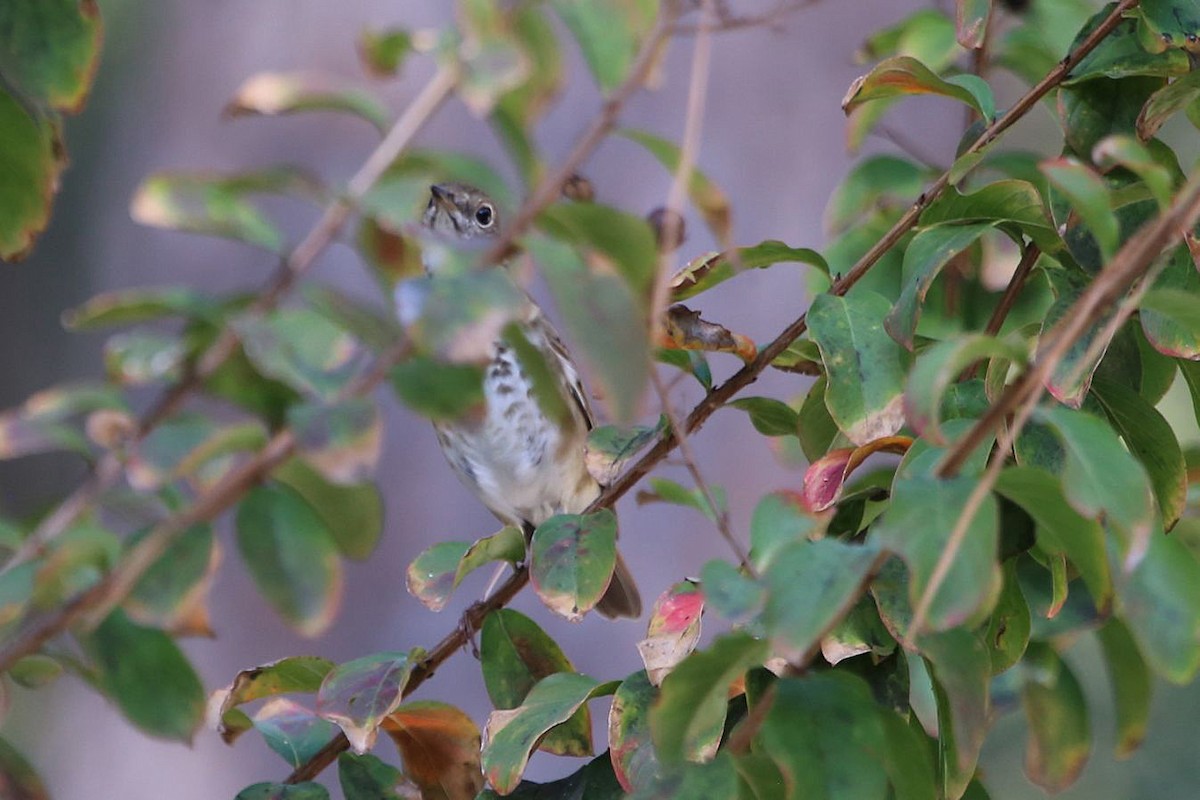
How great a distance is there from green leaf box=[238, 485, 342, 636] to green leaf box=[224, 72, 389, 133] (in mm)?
199

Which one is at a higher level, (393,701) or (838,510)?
(838,510)

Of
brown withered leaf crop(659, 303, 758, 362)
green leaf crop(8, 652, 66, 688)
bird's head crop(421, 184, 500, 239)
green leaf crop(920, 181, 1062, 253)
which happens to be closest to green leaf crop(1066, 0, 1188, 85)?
green leaf crop(920, 181, 1062, 253)

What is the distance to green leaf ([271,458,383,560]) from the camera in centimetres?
76

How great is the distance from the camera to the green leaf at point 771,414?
132 cm

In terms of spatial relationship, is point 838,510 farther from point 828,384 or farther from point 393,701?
point 393,701

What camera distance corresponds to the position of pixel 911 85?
4.10ft

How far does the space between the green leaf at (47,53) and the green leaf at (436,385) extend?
35 cm

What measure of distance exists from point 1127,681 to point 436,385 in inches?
36.0

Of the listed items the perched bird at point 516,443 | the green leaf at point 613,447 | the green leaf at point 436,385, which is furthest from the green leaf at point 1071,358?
the perched bird at point 516,443

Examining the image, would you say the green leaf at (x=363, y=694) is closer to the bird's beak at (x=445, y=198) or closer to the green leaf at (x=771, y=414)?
the green leaf at (x=771, y=414)

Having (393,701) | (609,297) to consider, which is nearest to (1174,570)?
(609,297)

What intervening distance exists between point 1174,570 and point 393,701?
0.62 metres

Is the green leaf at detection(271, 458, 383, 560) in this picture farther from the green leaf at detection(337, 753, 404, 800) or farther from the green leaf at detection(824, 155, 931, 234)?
the green leaf at detection(824, 155, 931, 234)

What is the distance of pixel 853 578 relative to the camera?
711 mm
